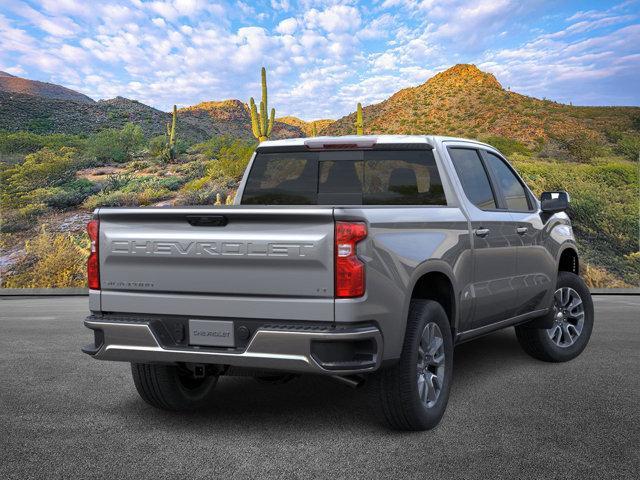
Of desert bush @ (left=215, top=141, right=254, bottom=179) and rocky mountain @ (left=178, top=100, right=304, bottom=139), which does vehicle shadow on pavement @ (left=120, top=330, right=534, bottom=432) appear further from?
rocky mountain @ (left=178, top=100, right=304, bottom=139)

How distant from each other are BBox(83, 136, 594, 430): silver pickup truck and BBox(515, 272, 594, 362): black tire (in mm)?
1348

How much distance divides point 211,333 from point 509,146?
134 feet

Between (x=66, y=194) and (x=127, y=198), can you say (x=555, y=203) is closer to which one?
(x=127, y=198)

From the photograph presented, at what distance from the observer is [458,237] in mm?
5812

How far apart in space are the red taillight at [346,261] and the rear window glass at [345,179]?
1706mm

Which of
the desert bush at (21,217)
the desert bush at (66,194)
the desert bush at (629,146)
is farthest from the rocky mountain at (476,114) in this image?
the desert bush at (21,217)

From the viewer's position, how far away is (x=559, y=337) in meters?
7.89

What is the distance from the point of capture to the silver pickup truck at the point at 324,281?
458 centimetres

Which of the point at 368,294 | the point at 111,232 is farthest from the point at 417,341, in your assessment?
the point at 111,232

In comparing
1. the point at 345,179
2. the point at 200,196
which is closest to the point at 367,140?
the point at 345,179

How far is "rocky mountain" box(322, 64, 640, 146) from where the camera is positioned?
160 ft

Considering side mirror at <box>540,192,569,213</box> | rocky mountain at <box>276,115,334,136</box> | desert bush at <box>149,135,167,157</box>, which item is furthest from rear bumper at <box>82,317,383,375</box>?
rocky mountain at <box>276,115,334,136</box>

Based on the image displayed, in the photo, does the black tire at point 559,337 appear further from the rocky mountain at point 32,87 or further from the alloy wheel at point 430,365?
Result: the rocky mountain at point 32,87

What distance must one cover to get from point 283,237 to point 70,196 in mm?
26581
